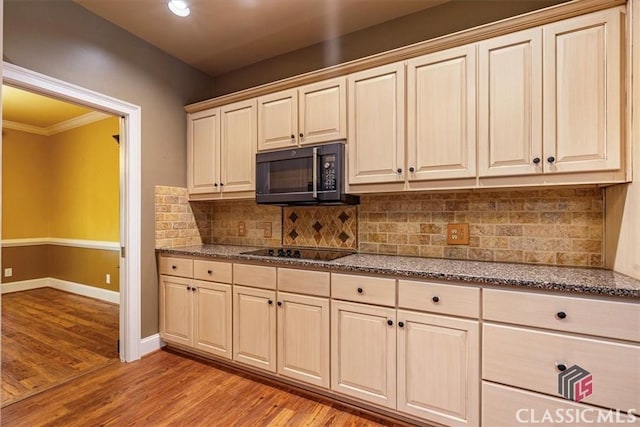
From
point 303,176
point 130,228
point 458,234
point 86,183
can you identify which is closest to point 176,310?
point 130,228

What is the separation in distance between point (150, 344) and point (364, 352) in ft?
6.41

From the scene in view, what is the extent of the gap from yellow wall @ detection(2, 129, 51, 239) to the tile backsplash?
380cm

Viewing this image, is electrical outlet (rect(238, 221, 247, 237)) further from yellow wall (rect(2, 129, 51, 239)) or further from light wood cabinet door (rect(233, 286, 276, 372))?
yellow wall (rect(2, 129, 51, 239))

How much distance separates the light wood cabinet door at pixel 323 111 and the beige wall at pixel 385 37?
53cm

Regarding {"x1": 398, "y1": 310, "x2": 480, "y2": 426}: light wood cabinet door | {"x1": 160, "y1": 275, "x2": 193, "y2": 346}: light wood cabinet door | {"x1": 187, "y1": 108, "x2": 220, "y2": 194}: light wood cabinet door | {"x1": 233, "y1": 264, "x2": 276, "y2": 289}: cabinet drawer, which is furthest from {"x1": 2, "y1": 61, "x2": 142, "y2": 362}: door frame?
{"x1": 398, "y1": 310, "x2": 480, "y2": 426}: light wood cabinet door

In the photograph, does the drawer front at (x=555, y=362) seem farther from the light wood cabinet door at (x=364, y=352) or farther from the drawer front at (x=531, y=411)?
the light wood cabinet door at (x=364, y=352)

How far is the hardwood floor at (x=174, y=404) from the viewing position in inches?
72.7

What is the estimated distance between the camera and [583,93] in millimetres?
1591

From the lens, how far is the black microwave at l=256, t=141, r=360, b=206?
2195 mm

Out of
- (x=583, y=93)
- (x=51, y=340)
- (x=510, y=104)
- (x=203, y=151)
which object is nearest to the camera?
(x=583, y=93)

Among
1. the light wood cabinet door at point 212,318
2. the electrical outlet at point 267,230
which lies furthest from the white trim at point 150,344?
the electrical outlet at point 267,230

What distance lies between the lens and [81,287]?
15.4 ft

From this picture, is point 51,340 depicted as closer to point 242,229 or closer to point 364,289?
point 242,229

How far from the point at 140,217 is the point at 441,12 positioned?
285 centimetres
